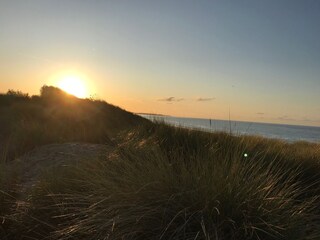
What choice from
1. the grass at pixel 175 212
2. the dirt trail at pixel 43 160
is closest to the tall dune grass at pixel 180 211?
the grass at pixel 175 212

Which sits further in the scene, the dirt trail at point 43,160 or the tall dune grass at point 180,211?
the dirt trail at point 43,160

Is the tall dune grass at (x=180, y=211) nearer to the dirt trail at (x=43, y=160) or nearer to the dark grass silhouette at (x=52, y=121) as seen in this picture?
the dirt trail at (x=43, y=160)

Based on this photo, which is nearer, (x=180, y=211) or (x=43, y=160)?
(x=180, y=211)

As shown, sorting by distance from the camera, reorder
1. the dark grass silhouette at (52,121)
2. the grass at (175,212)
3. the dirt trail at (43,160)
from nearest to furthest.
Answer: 1. the grass at (175,212)
2. the dirt trail at (43,160)
3. the dark grass silhouette at (52,121)

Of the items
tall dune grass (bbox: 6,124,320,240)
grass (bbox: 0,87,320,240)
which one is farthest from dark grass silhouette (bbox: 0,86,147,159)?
tall dune grass (bbox: 6,124,320,240)

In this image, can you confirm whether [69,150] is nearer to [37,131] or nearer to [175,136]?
[175,136]

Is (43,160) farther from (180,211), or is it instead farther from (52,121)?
(52,121)

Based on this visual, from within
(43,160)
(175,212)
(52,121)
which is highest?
(52,121)

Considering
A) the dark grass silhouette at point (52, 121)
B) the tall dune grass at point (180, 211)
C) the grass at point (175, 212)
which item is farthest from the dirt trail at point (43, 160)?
the tall dune grass at point (180, 211)

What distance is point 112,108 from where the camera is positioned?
20.3m

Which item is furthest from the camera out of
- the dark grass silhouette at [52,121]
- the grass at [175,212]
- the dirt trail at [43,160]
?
the dark grass silhouette at [52,121]

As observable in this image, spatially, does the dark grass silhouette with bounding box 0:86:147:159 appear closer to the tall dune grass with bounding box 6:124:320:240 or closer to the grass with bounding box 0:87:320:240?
the grass with bounding box 0:87:320:240

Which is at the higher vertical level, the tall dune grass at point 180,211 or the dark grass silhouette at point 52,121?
the dark grass silhouette at point 52,121

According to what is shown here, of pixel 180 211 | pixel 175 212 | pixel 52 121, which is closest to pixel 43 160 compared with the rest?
pixel 175 212
